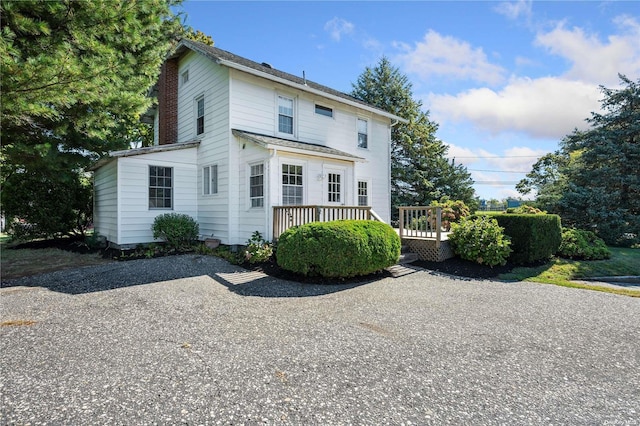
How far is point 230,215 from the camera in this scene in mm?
10625

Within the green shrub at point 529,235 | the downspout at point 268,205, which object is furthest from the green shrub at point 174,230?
the green shrub at point 529,235

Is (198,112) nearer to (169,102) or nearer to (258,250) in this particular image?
(169,102)

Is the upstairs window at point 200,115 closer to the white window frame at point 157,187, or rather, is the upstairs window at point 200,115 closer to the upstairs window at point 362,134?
the white window frame at point 157,187

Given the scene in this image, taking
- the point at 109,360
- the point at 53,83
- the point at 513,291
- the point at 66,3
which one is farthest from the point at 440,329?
the point at 66,3

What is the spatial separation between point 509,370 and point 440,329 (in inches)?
47.5

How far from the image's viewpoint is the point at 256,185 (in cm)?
1039

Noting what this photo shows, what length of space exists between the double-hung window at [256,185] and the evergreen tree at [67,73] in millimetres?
3510

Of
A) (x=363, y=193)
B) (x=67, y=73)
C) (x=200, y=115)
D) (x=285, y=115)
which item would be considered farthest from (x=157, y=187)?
(x=363, y=193)

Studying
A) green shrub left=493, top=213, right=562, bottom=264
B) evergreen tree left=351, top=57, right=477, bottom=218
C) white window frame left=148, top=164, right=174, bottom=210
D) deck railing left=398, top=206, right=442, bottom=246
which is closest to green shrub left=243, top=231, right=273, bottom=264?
white window frame left=148, top=164, right=174, bottom=210

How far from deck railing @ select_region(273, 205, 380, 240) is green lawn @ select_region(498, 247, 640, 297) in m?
4.30

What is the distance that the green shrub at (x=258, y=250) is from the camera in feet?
28.5

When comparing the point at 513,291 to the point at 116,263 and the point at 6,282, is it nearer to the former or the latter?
the point at 116,263

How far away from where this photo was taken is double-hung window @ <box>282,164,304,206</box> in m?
10.3

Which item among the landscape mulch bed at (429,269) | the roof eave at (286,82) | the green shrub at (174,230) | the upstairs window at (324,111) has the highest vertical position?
the roof eave at (286,82)
